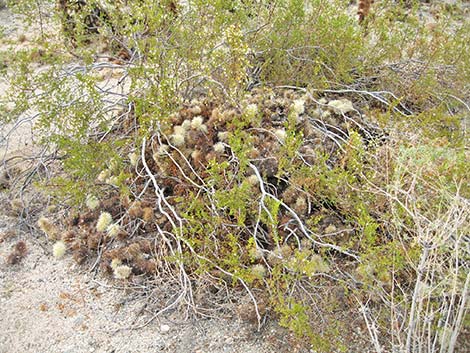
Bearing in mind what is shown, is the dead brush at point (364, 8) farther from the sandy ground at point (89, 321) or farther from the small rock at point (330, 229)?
the sandy ground at point (89, 321)

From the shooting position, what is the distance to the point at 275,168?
3.36m

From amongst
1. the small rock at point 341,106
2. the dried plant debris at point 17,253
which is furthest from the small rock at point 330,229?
the dried plant debris at point 17,253

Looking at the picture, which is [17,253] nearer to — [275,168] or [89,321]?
[89,321]

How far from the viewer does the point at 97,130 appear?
13.3 feet

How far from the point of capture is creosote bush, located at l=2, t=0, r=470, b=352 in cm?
252

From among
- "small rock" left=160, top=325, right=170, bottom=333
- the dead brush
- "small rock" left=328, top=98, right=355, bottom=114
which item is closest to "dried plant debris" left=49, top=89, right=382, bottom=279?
"small rock" left=328, top=98, right=355, bottom=114

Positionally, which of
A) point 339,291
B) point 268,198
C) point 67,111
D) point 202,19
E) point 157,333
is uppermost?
point 202,19

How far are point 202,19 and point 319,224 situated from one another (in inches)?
72.0

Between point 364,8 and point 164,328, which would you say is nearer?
point 164,328

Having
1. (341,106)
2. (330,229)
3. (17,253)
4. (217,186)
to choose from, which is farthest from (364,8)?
(17,253)

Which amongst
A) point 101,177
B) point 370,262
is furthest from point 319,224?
point 101,177

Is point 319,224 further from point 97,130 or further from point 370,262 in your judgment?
point 97,130

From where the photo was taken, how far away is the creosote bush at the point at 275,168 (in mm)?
2518

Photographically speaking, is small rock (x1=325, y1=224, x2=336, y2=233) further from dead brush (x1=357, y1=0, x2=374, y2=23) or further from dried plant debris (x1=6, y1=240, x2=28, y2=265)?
dead brush (x1=357, y1=0, x2=374, y2=23)
